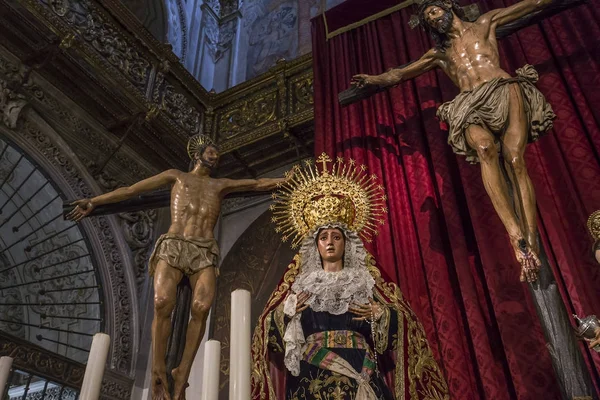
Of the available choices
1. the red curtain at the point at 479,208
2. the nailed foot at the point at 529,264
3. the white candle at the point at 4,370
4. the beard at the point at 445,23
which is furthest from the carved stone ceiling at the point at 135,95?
the white candle at the point at 4,370

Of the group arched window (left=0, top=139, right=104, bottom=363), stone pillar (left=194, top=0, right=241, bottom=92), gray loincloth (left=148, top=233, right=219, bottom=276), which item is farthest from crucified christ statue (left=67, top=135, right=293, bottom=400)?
stone pillar (left=194, top=0, right=241, bottom=92)

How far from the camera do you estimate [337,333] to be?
2.46 meters

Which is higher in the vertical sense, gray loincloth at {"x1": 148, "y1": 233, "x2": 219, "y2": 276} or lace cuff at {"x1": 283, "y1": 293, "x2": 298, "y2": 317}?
gray loincloth at {"x1": 148, "y1": 233, "x2": 219, "y2": 276}

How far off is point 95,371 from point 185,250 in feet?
5.66

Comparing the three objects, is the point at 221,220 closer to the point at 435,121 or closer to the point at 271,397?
the point at 435,121

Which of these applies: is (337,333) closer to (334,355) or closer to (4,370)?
(334,355)

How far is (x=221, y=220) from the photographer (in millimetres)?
5852

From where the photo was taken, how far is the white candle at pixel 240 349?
129 cm

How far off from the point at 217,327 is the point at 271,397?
273 cm

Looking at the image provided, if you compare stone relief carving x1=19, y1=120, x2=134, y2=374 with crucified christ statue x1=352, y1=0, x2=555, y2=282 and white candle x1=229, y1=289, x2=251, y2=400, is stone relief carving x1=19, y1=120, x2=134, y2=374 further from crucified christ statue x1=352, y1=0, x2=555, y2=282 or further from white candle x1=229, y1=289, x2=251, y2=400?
white candle x1=229, y1=289, x2=251, y2=400

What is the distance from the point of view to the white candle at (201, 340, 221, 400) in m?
1.51

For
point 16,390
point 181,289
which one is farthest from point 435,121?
point 16,390

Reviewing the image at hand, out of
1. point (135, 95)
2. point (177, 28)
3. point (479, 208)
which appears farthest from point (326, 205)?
point (177, 28)

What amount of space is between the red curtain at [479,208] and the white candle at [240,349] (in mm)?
1650
